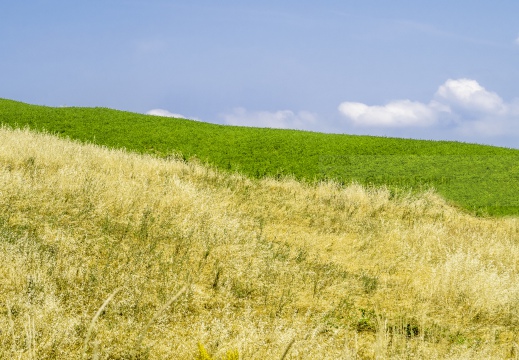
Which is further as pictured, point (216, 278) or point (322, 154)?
point (322, 154)

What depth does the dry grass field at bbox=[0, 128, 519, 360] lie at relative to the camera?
477 centimetres

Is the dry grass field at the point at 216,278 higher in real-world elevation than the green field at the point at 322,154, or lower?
lower

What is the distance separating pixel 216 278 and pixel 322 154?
2181 cm

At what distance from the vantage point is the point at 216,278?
21.7 feet

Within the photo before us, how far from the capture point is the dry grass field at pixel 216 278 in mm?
4773

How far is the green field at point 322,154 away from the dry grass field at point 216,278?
920cm

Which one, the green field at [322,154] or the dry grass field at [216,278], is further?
the green field at [322,154]

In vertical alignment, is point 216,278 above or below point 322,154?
below

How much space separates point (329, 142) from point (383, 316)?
26.2 meters

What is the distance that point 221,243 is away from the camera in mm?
7934

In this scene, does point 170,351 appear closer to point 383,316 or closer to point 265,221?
point 383,316

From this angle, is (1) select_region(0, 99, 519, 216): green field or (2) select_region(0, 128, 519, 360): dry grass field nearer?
(2) select_region(0, 128, 519, 360): dry grass field

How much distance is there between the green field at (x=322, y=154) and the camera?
890 inches

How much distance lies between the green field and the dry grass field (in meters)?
9.20
